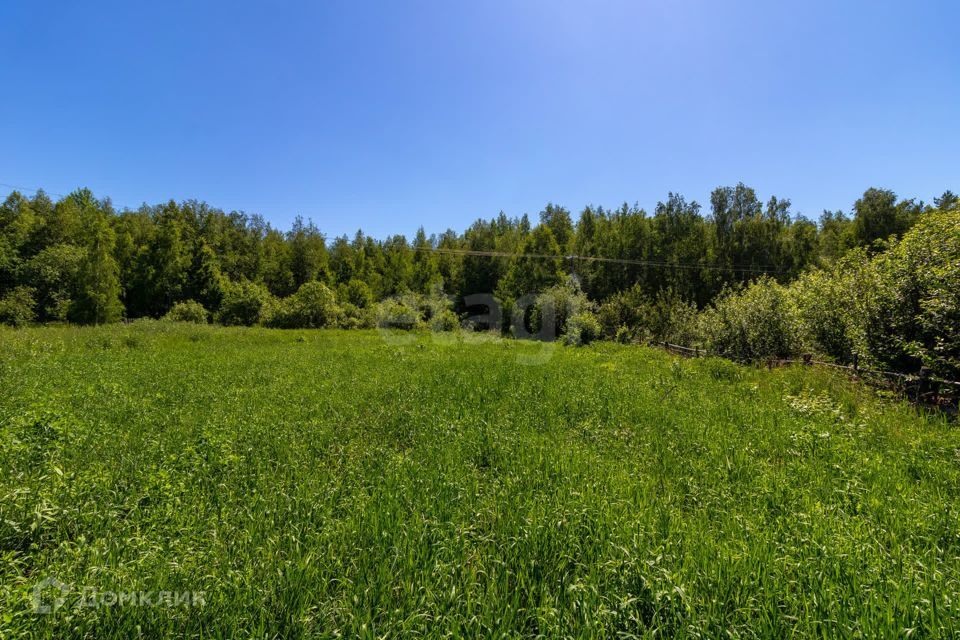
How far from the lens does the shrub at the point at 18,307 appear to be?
116 feet

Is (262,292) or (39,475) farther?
(262,292)

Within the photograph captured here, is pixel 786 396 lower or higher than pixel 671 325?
lower

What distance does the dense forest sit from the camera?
37219 millimetres

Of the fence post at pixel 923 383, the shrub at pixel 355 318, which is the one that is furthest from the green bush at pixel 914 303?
the shrub at pixel 355 318

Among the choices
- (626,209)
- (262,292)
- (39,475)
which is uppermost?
(626,209)

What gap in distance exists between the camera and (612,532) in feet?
11.0

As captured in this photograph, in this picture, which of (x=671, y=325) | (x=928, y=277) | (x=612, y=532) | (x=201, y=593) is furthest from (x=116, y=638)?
(x=671, y=325)

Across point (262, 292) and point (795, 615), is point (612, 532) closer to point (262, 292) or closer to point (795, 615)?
point (795, 615)

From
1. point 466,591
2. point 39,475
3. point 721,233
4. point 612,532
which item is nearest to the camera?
point 466,591

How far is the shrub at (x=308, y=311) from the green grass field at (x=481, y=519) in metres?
32.3

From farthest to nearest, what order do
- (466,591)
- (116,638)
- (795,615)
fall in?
(466,591) < (795,615) < (116,638)

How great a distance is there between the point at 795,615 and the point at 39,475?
752 centimetres

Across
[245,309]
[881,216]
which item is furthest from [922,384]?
[245,309]

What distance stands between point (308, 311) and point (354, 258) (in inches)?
1072
